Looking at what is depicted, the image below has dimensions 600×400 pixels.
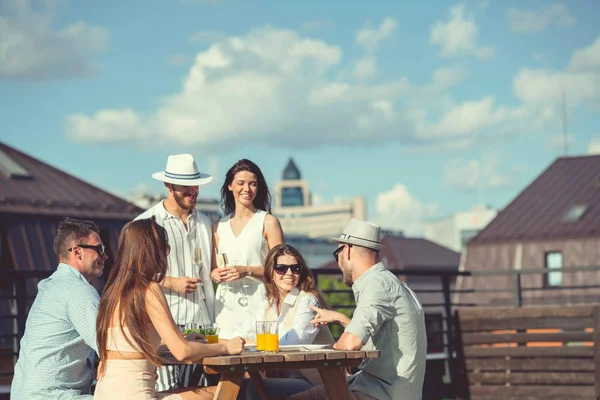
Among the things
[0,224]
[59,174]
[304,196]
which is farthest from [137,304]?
[304,196]

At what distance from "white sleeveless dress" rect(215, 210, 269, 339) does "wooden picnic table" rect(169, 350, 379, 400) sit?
1241 mm

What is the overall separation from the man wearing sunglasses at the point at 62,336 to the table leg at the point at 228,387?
649mm

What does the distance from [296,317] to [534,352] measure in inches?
209

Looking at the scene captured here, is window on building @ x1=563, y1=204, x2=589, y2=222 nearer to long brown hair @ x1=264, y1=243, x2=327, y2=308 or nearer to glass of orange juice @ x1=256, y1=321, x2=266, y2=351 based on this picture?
long brown hair @ x1=264, y1=243, x2=327, y2=308

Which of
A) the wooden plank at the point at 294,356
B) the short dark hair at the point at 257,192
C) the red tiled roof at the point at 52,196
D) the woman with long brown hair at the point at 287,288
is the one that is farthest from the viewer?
the red tiled roof at the point at 52,196

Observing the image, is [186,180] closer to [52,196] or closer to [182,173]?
[182,173]

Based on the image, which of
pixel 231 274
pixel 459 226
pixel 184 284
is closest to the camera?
pixel 184 284

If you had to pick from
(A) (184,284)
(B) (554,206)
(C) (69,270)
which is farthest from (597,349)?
Result: (B) (554,206)

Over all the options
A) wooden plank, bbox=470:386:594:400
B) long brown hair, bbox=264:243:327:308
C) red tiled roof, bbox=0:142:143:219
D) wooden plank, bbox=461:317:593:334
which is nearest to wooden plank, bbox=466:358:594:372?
wooden plank, bbox=470:386:594:400

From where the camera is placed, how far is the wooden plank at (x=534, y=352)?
1005cm

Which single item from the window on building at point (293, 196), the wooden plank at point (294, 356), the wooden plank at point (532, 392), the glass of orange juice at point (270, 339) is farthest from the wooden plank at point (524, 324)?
the window on building at point (293, 196)

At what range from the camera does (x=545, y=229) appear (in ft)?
147

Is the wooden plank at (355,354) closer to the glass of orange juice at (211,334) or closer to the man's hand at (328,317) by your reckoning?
the man's hand at (328,317)

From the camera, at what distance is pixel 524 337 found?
1035 centimetres
